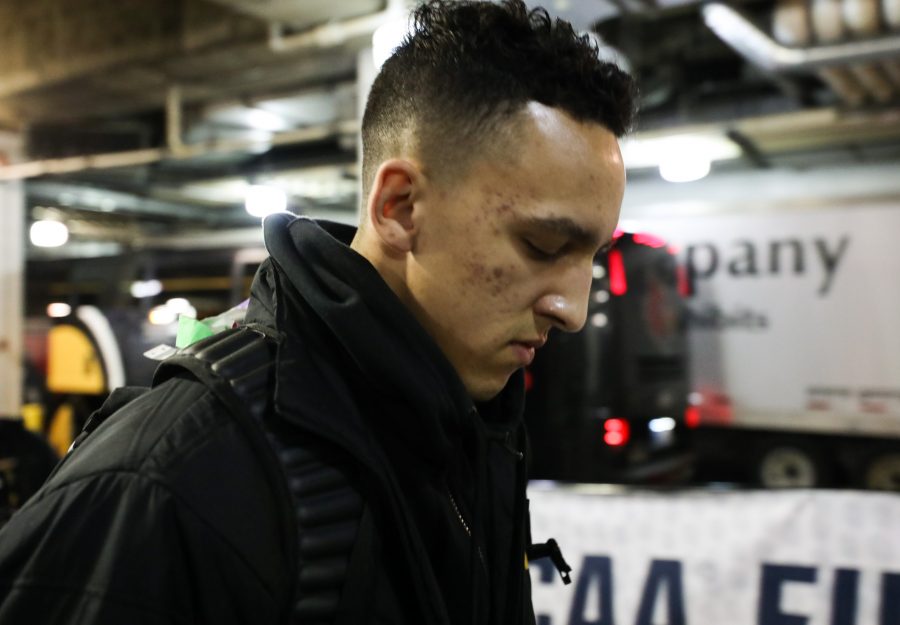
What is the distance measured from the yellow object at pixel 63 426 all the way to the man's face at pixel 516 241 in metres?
7.88

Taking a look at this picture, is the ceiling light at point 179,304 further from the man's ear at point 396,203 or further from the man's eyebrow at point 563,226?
the man's eyebrow at point 563,226

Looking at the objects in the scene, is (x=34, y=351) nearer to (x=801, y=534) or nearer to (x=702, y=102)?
(x=702, y=102)

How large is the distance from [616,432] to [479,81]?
6.01 meters

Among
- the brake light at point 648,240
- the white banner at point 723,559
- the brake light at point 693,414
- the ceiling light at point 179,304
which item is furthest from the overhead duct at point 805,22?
the ceiling light at point 179,304

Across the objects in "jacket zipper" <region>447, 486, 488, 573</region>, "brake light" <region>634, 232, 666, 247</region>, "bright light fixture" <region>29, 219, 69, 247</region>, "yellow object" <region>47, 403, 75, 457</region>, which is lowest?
"yellow object" <region>47, 403, 75, 457</region>

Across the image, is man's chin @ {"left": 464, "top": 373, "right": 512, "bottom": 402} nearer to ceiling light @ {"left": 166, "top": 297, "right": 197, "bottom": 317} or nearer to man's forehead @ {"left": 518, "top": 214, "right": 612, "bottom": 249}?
man's forehead @ {"left": 518, "top": 214, "right": 612, "bottom": 249}

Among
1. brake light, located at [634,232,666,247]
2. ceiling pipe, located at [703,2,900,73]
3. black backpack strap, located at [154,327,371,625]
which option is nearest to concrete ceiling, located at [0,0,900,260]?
ceiling pipe, located at [703,2,900,73]

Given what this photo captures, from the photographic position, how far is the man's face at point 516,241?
1.15 meters

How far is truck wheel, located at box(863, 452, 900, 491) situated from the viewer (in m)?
6.24

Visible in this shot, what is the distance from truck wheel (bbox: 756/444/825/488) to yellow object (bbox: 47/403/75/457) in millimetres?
6363

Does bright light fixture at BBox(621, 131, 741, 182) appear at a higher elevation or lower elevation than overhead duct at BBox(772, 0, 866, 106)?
lower

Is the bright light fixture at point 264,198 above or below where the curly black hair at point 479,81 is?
above

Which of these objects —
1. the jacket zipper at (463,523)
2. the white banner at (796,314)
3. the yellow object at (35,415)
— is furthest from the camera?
the yellow object at (35,415)

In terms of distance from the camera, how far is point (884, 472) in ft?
20.5
